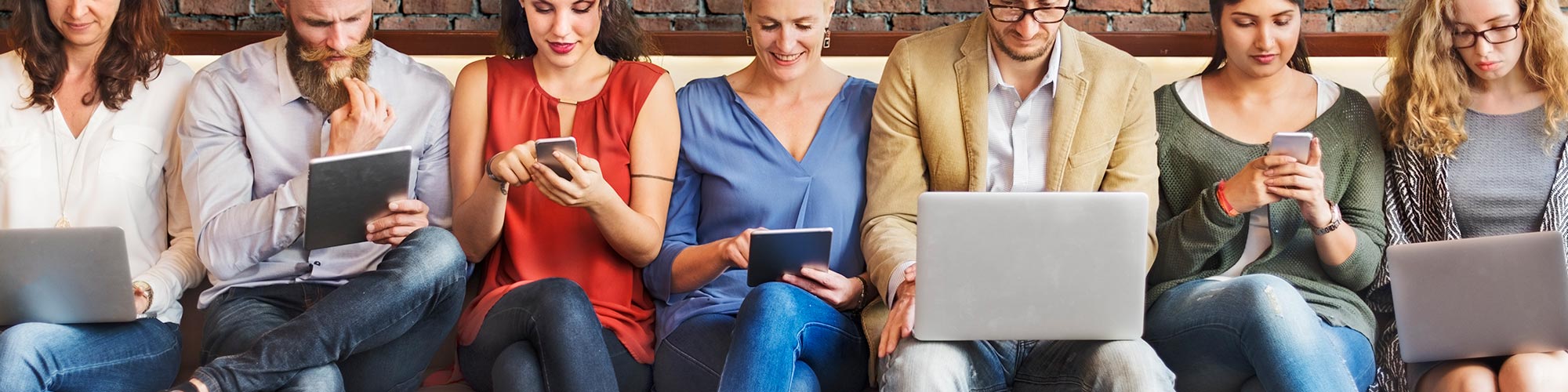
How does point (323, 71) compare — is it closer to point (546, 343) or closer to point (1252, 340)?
point (546, 343)

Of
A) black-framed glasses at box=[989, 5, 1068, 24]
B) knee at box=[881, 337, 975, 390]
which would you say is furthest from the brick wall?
knee at box=[881, 337, 975, 390]

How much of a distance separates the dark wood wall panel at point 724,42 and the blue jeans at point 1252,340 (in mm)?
919

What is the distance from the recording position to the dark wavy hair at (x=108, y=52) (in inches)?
99.3

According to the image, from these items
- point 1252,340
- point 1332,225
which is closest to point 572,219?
point 1252,340

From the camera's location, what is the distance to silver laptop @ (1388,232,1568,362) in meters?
2.00

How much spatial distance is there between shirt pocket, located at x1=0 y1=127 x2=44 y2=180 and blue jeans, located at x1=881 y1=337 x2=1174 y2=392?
1.65m

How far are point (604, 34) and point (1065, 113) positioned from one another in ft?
3.04

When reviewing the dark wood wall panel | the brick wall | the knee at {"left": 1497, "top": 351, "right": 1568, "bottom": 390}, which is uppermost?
the brick wall

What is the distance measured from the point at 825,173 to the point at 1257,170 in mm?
776

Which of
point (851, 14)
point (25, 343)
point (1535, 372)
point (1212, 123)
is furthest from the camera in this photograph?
point (851, 14)

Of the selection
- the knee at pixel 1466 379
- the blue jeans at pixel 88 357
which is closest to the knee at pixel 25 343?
the blue jeans at pixel 88 357

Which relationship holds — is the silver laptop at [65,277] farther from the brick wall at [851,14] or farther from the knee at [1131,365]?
the knee at [1131,365]

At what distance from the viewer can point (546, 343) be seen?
212 cm

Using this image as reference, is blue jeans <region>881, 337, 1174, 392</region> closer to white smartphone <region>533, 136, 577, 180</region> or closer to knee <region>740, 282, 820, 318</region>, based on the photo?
knee <region>740, 282, 820, 318</region>
